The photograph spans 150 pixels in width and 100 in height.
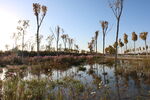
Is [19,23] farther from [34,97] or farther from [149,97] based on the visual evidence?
[149,97]

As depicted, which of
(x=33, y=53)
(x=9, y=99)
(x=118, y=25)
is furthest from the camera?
(x=33, y=53)

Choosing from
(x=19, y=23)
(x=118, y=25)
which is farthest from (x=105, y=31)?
(x=19, y=23)

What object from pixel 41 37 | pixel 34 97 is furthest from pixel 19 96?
pixel 41 37

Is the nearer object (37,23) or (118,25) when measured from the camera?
(118,25)

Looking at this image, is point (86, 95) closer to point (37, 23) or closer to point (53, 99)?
point (53, 99)

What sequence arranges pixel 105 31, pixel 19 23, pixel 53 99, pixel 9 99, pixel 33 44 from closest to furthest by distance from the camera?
pixel 9 99, pixel 53 99, pixel 105 31, pixel 19 23, pixel 33 44

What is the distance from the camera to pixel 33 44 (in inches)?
1667

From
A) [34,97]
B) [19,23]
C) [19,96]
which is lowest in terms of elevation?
[34,97]

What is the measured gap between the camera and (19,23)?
27484 mm

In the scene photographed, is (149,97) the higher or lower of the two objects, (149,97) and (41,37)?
the lower

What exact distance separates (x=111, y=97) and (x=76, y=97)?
1.17 m

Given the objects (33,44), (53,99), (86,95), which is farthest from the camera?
(33,44)

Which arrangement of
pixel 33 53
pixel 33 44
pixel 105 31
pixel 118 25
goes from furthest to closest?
pixel 33 44
pixel 33 53
pixel 105 31
pixel 118 25

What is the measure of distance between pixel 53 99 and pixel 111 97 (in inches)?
75.7
